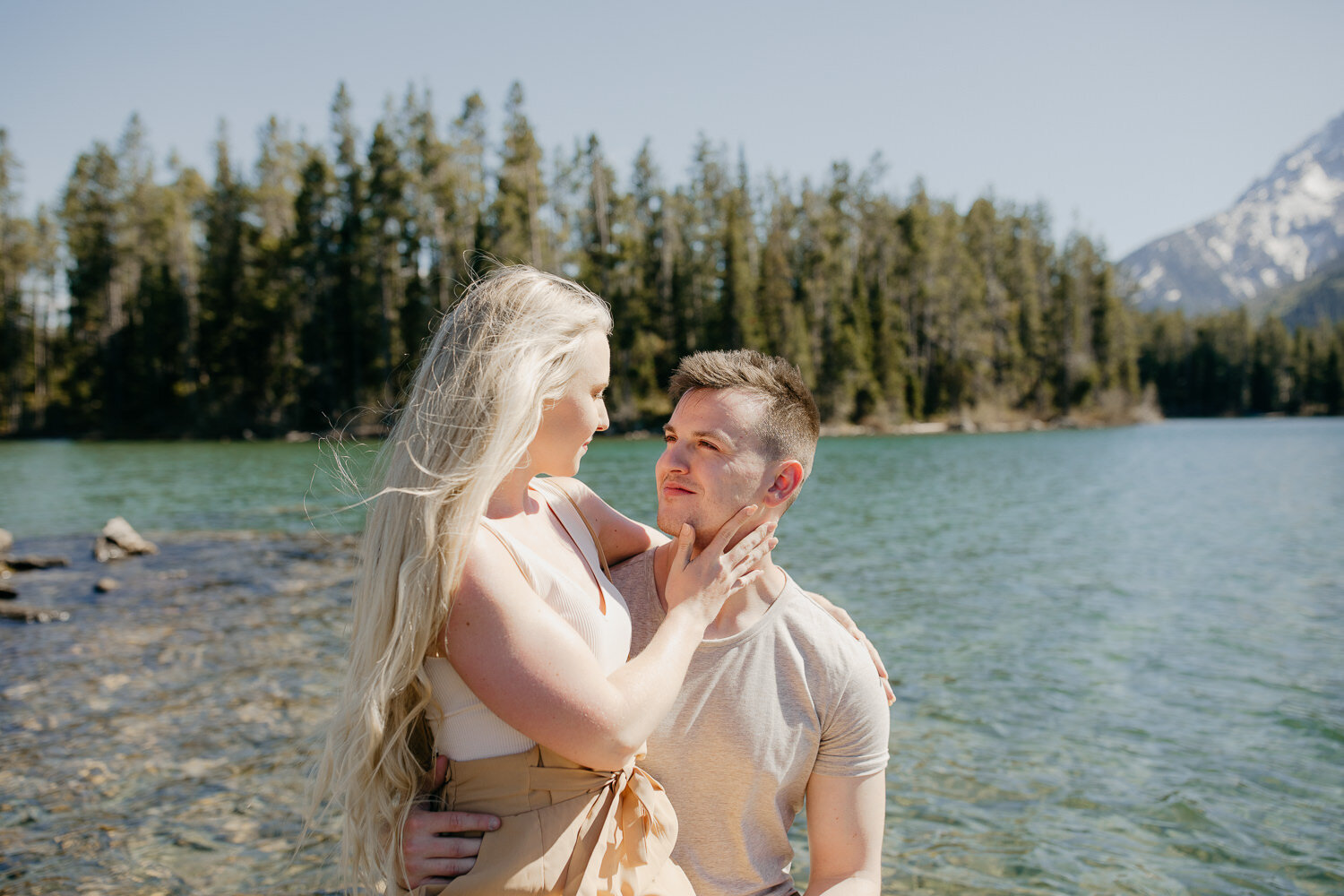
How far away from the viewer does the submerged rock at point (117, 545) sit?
16.0 meters

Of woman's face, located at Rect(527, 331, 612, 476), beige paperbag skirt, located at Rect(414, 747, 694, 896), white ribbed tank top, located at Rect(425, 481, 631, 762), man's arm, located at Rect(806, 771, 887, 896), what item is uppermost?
woman's face, located at Rect(527, 331, 612, 476)

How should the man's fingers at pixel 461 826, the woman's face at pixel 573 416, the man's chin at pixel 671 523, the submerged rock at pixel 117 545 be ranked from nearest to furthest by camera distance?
the man's fingers at pixel 461 826
the woman's face at pixel 573 416
the man's chin at pixel 671 523
the submerged rock at pixel 117 545

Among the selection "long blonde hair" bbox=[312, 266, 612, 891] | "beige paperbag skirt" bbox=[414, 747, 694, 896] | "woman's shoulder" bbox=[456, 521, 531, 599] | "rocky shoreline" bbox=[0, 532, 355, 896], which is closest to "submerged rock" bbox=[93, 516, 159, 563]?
"rocky shoreline" bbox=[0, 532, 355, 896]

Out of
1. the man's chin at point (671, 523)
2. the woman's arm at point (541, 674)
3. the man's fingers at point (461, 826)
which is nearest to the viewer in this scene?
the woman's arm at point (541, 674)

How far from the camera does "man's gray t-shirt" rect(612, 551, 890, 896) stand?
2.46 metres

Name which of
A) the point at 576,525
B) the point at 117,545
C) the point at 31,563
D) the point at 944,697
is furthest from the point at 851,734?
the point at 117,545

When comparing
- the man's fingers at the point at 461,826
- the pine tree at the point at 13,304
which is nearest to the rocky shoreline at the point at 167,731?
the man's fingers at the point at 461,826

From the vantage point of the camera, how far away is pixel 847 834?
8.12ft

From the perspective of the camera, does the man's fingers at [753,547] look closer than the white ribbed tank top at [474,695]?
No

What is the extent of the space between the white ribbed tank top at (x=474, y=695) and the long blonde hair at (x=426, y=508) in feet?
0.17

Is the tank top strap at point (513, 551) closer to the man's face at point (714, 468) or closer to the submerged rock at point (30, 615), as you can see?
the man's face at point (714, 468)

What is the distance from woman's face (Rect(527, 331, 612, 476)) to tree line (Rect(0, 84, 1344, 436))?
5089cm

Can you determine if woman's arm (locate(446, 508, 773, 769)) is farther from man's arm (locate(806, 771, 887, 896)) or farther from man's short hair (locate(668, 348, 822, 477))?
man's short hair (locate(668, 348, 822, 477))

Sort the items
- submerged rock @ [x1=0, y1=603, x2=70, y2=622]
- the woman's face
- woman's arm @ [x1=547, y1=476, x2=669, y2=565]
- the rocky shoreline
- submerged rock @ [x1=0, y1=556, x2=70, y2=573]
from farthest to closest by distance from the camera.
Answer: submerged rock @ [x1=0, y1=556, x2=70, y2=573], submerged rock @ [x1=0, y1=603, x2=70, y2=622], the rocky shoreline, woman's arm @ [x1=547, y1=476, x2=669, y2=565], the woman's face
